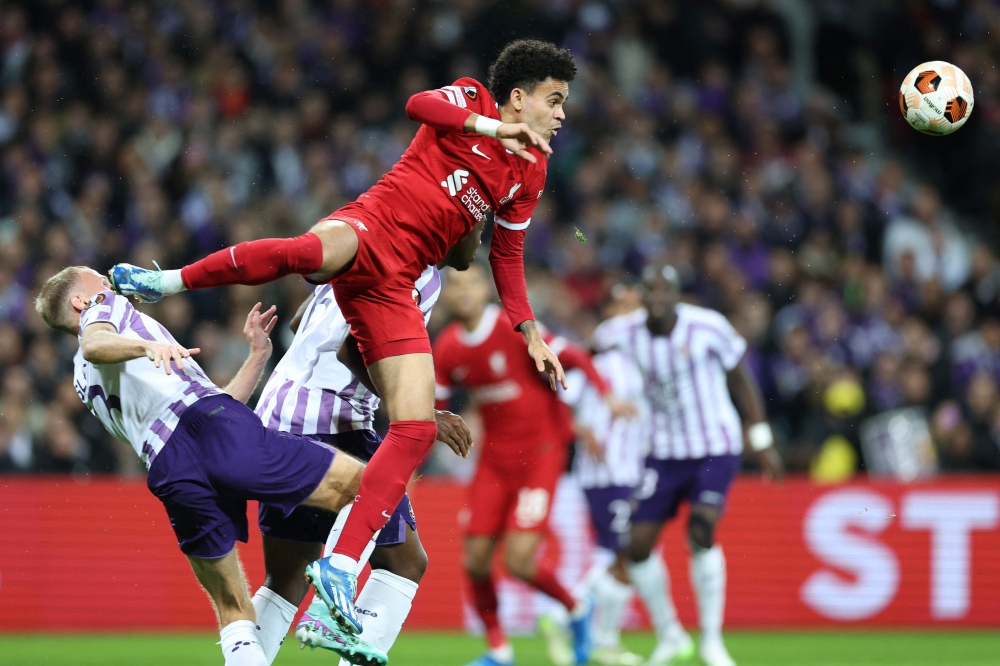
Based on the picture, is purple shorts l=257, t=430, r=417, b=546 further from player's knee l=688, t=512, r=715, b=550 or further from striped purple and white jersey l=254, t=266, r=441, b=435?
player's knee l=688, t=512, r=715, b=550

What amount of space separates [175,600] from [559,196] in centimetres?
660

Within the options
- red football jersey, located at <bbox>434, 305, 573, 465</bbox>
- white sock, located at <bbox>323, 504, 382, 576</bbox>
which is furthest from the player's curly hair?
red football jersey, located at <bbox>434, 305, 573, 465</bbox>

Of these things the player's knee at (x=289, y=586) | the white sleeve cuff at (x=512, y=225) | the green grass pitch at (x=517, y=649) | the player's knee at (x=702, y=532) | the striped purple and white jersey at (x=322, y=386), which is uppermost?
the white sleeve cuff at (x=512, y=225)

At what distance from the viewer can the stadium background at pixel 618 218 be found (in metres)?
11.6

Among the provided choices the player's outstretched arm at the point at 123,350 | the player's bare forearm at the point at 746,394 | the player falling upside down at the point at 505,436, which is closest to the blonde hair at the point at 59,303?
the player's outstretched arm at the point at 123,350

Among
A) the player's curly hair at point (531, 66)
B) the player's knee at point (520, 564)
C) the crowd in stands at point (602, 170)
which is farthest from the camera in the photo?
the crowd in stands at point (602, 170)

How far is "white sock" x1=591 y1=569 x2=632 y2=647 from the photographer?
1017 centimetres

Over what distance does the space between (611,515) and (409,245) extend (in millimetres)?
5418

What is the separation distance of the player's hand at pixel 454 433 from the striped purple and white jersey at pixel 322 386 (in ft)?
1.30

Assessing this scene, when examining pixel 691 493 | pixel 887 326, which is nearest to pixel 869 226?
pixel 887 326

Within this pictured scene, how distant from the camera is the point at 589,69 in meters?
16.1

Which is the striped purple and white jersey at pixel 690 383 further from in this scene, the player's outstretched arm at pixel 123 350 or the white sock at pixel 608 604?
the player's outstretched arm at pixel 123 350

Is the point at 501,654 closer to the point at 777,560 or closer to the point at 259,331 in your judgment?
the point at 259,331

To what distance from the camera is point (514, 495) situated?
9.34 metres
